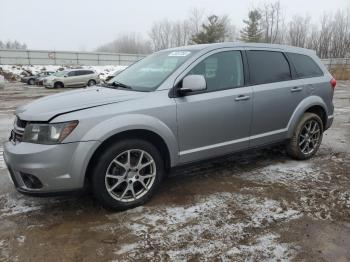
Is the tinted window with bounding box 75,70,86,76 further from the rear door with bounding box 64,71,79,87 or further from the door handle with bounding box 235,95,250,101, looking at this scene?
the door handle with bounding box 235,95,250,101

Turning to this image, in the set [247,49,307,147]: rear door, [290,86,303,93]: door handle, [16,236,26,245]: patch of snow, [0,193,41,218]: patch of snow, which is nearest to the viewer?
[16,236,26,245]: patch of snow

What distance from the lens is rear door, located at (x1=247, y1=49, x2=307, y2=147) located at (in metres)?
4.46

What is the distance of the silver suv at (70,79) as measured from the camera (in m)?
26.3

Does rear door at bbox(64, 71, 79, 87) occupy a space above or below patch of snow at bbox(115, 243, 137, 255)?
above

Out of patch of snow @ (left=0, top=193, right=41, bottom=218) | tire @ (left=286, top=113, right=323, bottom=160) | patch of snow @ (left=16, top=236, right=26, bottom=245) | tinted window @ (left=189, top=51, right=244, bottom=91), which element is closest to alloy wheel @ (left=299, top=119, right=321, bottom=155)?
tire @ (left=286, top=113, right=323, bottom=160)

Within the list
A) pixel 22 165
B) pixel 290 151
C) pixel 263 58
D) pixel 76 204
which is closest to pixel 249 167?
pixel 290 151

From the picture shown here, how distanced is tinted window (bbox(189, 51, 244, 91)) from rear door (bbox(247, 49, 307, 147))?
0.68 feet

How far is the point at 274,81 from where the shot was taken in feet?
15.4

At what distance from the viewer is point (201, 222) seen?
11.0 ft

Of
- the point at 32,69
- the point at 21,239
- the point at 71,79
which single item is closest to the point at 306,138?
the point at 21,239

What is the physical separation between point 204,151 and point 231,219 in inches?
36.4

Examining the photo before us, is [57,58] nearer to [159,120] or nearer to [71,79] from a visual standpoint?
[71,79]

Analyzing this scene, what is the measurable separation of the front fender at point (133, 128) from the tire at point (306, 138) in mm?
2198

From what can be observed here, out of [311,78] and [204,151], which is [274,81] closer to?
[311,78]
